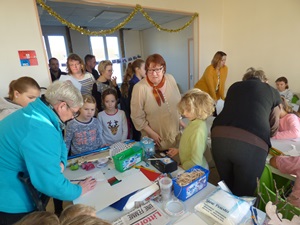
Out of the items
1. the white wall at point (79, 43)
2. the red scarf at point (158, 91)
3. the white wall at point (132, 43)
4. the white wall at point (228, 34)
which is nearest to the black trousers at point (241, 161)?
the red scarf at point (158, 91)

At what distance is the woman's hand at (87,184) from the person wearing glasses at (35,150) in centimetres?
5

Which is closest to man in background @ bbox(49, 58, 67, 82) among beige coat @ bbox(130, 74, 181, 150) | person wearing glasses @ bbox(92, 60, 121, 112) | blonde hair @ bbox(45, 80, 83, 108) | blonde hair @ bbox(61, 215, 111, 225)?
person wearing glasses @ bbox(92, 60, 121, 112)

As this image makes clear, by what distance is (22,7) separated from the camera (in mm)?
2111

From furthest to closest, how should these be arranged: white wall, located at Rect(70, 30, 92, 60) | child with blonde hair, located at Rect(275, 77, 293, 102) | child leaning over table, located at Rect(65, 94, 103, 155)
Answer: white wall, located at Rect(70, 30, 92, 60), child with blonde hair, located at Rect(275, 77, 293, 102), child leaning over table, located at Rect(65, 94, 103, 155)

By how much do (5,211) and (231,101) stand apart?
146 centimetres

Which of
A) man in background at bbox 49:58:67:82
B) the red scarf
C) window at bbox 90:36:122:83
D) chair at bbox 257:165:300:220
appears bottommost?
chair at bbox 257:165:300:220

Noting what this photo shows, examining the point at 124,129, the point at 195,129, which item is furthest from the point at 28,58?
the point at 195,129

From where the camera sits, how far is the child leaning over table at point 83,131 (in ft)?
5.71

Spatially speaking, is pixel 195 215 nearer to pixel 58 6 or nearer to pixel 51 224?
pixel 51 224

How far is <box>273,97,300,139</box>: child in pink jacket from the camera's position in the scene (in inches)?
64.8

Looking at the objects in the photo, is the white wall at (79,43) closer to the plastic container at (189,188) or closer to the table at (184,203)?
the table at (184,203)

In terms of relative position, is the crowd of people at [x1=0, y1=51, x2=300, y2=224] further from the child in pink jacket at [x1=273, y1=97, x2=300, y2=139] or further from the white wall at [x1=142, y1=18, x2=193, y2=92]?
the white wall at [x1=142, y1=18, x2=193, y2=92]

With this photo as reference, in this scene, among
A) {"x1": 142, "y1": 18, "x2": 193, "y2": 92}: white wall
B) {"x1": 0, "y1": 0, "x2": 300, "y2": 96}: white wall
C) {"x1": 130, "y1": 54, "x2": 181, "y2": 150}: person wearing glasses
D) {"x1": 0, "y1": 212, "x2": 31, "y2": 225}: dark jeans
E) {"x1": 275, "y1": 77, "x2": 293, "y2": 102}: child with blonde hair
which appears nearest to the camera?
{"x1": 0, "y1": 212, "x2": 31, "y2": 225}: dark jeans

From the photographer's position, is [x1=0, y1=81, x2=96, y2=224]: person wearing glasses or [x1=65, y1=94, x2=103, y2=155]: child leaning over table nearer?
[x1=0, y1=81, x2=96, y2=224]: person wearing glasses
